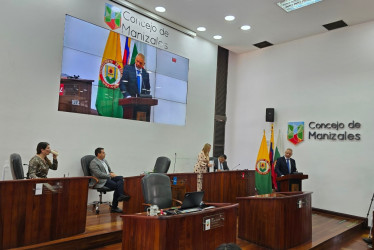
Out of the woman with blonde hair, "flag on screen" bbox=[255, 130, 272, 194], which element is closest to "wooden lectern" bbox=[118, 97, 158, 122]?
the woman with blonde hair

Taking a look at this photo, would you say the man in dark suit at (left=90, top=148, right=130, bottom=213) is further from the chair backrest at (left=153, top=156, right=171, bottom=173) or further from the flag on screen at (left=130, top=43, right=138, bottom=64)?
the flag on screen at (left=130, top=43, right=138, bottom=64)

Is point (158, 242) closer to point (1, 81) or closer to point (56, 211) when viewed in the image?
point (56, 211)

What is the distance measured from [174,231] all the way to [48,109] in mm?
3435

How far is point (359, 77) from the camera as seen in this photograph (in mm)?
6375

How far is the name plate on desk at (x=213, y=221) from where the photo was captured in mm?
2957

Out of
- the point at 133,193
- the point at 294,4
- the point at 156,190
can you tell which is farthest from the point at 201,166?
the point at 294,4

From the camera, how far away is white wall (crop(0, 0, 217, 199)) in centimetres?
456

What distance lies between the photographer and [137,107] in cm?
630

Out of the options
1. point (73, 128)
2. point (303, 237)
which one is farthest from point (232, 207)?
point (73, 128)

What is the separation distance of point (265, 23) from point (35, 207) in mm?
5813

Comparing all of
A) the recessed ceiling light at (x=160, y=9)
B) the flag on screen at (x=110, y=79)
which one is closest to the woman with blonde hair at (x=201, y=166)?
the flag on screen at (x=110, y=79)

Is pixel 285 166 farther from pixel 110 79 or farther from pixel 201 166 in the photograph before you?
pixel 110 79

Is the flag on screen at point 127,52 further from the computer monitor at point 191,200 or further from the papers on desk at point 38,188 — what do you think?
the computer monitor at point 191,200

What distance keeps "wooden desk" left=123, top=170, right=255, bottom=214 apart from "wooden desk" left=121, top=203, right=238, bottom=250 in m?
1.99
